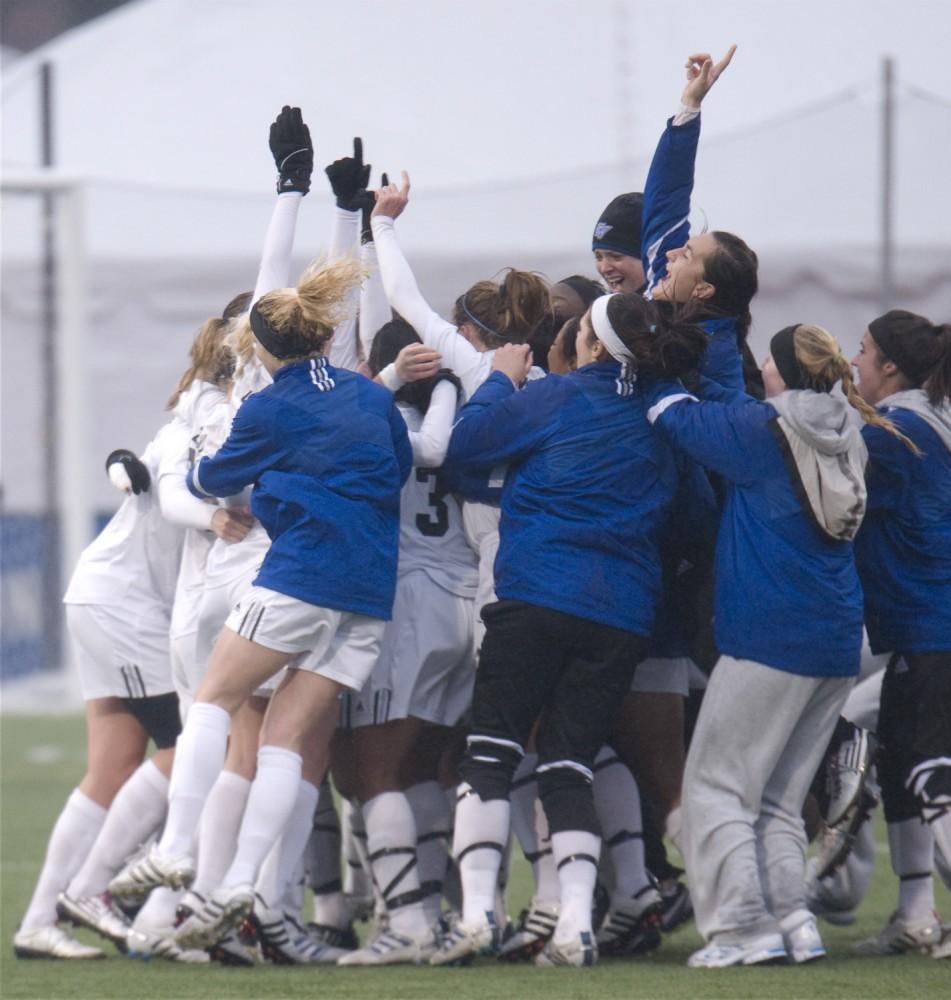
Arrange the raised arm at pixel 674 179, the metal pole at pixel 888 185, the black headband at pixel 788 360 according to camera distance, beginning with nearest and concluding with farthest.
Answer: the black headband at pixel 788 360 < the raised arm at pixel 674 179 < the metal pole at pixel 888 185

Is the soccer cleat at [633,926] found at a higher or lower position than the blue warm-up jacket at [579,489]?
lower

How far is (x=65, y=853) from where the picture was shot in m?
5.17

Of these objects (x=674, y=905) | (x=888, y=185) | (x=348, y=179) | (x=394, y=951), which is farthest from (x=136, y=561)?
(x=888, y=185)

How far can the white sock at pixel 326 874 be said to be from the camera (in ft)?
17.1

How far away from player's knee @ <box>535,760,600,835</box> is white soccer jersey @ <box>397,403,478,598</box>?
634 mm

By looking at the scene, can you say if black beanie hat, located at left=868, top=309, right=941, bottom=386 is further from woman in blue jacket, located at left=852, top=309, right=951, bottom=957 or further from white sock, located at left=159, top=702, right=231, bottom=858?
white sock, located at left=159, top=702, right=231, bottom=858

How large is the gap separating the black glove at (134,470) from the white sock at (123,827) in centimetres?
79

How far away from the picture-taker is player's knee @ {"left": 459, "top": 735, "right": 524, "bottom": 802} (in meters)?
4.49

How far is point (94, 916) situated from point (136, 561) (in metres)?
1.00

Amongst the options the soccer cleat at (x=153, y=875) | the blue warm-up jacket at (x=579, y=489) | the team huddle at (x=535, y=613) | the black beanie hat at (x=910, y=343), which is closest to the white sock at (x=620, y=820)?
the team huddle at (x=535, y=613)

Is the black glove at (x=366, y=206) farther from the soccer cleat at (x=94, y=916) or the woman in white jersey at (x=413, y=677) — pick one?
the soccer cleat at (x=94, y=916)

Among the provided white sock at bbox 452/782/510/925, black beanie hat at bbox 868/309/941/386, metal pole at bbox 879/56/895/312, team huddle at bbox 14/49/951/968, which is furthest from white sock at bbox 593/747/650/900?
metal pole at bbox 879/56/895/312

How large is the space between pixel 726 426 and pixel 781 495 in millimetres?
222

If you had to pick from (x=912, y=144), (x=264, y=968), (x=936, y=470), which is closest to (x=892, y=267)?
(x=912, y=144)
